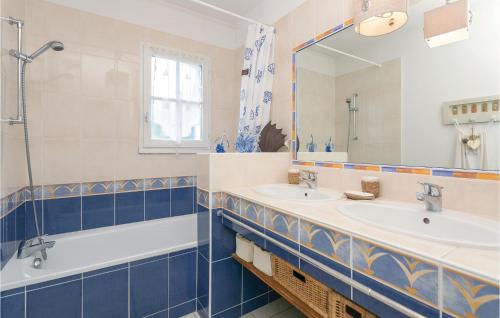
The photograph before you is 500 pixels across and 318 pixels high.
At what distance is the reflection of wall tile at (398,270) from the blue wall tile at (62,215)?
2.16m

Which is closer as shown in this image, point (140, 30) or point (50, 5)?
point (50, 5)

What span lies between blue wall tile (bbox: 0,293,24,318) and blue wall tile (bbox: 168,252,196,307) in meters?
0.74

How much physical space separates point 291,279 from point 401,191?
0.72 meters

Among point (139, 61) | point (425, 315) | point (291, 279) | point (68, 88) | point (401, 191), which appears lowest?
point (291, 279)

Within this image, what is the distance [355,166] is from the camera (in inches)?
55.7

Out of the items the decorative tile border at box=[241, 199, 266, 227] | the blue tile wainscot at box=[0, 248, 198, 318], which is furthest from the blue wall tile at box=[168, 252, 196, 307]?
the decorative tile border at box=[241, 199, 266, 227]

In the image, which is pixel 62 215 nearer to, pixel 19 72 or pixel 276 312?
pixel 19 72

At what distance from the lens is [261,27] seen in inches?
81.4

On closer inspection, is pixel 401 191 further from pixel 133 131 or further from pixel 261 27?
pixel 133 131

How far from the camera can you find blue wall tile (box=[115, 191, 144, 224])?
83.4 inches

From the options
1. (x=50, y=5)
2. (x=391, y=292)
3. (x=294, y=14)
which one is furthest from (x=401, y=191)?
(x=50, y=5)

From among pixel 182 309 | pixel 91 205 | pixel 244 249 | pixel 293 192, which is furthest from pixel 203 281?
pixel 91 205

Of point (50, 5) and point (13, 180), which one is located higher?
point (50, 5)

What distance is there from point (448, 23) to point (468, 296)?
3.74 ft
